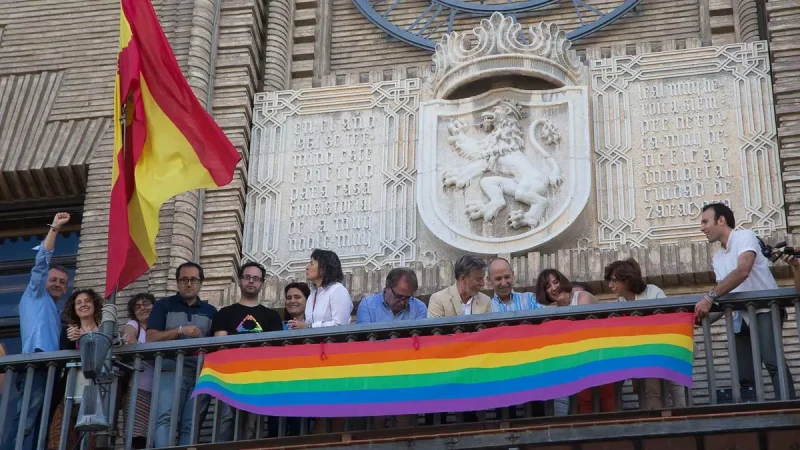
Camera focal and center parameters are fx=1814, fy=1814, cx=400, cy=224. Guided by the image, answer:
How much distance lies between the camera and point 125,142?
39.4 feet

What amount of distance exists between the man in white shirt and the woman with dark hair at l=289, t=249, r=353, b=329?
222 centimetres

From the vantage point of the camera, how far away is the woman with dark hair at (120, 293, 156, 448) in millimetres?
11062

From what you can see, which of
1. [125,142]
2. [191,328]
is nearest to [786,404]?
[191,328]

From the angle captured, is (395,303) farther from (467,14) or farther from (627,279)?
(467,14)

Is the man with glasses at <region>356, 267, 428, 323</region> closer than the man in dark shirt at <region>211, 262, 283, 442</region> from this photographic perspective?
Yes

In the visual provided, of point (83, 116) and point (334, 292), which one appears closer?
point (334, 292)

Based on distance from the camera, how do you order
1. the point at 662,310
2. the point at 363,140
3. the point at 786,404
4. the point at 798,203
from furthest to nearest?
the point at 363,140
the point at 798,203
the point at 662,310
the point at 786,404

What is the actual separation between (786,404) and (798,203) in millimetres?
3162

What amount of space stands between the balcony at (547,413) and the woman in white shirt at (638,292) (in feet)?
0.25

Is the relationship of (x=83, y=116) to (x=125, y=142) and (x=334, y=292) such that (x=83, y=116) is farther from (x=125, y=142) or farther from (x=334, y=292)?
(x=334, y=292)

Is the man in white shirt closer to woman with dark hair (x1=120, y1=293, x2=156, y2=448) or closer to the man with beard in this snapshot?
woman with dark hair (x1=120, y1=293, x2=156, y2=448)

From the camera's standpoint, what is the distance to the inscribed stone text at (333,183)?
13.4 metres

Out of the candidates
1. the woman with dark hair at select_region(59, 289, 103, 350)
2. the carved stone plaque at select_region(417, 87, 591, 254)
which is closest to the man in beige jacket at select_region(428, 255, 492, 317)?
the carved stone plaque at select_region(417, 87, 591, 254)

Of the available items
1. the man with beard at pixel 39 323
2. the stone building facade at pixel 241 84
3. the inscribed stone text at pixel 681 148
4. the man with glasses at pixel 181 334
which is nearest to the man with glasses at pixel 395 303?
the man with glasses at pixel 181 334
